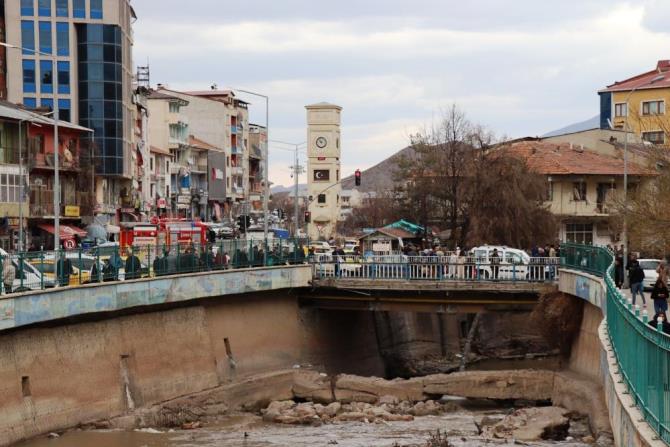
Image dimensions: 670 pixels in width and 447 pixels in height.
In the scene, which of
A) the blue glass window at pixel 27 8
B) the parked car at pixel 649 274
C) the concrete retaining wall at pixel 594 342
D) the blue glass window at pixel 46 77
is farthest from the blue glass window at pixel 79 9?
the concrete retaining wall at pixel 594 342

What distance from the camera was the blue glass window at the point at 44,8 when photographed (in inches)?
3415

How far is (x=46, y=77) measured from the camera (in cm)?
8781

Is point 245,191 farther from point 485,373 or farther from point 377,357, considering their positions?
point 485,373

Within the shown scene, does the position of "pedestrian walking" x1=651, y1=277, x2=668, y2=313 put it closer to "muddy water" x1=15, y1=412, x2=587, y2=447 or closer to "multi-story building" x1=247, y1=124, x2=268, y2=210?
"muddy water" x1=15, y1=412, x2=587, y2=447

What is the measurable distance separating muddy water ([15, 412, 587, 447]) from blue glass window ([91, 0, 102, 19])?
51871mm

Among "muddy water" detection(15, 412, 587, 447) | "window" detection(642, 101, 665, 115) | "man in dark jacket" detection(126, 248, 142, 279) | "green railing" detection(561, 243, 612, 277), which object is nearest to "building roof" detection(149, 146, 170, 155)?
"window" detection(642, 101, 665, 115)

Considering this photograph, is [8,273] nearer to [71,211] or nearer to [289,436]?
[289,436]

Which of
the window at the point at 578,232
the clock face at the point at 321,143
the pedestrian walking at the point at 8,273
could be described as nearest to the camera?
the pedestrian walking at the point at 8,273

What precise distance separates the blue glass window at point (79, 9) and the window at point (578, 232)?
1319 inches

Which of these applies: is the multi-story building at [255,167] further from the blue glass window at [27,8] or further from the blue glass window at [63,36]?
the blue glass window at [27,8]

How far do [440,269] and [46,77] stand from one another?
45898 millimetres

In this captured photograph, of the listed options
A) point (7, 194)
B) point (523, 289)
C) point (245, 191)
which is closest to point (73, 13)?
point (7, 194)

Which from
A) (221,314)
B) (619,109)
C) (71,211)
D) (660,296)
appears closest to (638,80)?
(619,109)

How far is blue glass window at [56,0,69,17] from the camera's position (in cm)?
8688
